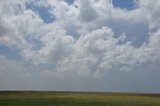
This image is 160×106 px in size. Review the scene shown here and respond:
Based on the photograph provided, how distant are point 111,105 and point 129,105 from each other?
11.4 ft

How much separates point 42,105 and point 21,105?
149 inches

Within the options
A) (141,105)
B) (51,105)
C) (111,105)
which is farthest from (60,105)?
(141,105)

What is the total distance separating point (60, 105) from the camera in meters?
62.0

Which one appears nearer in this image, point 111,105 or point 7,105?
point 7,105

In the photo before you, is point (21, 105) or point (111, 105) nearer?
point (21, 105)

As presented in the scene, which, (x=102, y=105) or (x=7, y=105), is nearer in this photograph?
(x=7, y=105)

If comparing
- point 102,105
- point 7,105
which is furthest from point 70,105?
point 7,105

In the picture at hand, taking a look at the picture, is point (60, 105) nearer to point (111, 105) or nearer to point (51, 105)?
point (51, 105)

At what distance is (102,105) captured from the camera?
65.1 metres

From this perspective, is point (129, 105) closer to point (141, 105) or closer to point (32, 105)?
point (141, 105)

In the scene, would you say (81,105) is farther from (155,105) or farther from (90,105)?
(155,105)

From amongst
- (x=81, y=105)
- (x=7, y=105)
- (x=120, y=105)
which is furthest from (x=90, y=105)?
(x=7, y=105)

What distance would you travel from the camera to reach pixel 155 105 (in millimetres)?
66938

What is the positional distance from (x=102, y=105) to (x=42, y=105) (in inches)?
449
